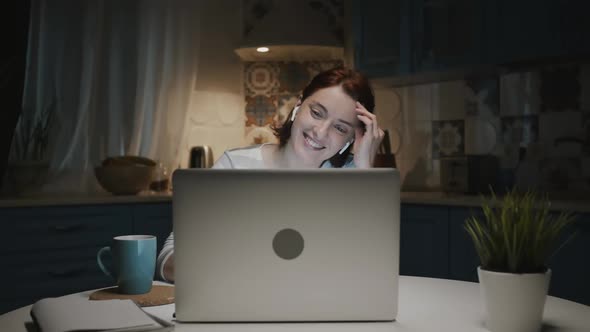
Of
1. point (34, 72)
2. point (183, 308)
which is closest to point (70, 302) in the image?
point (183, 308)

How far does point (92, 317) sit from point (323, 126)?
1.34 metres

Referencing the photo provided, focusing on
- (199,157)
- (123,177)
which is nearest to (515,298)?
(123,177)

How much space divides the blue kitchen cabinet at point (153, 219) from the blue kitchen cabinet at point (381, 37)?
1235 millimetres

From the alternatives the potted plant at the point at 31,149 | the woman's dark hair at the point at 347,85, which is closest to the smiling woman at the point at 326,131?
the woman's dark hair at the point at 347,85

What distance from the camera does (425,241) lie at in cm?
286

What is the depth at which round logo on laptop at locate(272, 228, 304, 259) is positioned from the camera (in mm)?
934

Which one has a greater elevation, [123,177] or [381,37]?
[381,37]

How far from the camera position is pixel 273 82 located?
12.7 ft

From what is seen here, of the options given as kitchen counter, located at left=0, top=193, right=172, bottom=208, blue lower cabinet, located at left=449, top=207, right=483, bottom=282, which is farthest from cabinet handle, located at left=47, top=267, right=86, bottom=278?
blue lower cabinet, located at left=449, top=207, right=483, bottom=282

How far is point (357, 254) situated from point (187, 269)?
24 cm

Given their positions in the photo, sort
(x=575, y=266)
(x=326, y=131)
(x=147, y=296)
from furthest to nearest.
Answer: (x=575, y=266), (x=326, y=131), (x=147, y=296)

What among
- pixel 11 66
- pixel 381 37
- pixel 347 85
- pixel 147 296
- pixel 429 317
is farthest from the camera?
pixel 381 37

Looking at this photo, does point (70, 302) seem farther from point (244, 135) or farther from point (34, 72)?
point (244, 135)

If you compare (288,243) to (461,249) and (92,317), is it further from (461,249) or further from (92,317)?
(461,249)
